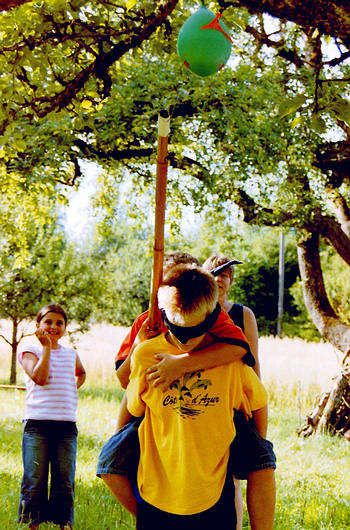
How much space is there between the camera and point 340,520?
4344 millimetres

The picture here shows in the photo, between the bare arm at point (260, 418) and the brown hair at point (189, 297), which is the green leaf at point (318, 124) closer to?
the brown hair at point (189, 297)

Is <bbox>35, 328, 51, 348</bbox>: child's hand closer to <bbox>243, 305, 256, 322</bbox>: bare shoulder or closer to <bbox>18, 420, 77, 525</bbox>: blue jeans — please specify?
<bbox>18, 420, 77, 525</bbox>: blue jeans

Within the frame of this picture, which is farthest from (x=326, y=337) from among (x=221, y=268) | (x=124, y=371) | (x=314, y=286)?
(x=124, y=371)

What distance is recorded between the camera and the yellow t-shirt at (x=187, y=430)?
190cm

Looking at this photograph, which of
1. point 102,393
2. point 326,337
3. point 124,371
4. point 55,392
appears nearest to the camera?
point 124,371

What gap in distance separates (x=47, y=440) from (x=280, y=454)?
159 inches

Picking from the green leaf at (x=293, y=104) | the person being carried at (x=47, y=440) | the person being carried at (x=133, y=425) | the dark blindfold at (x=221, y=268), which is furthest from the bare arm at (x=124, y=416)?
the green leaf at (x=293, y=104)

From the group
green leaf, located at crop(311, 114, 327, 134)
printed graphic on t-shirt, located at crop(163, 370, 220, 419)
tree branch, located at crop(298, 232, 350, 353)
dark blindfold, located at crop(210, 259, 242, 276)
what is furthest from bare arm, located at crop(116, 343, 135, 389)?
tree branch, located at crop(298, 232, 350, 353)

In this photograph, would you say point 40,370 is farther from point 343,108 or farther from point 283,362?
point 283,362

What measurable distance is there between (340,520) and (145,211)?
7632 millimetres

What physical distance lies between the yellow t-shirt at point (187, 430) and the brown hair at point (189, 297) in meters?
0.20

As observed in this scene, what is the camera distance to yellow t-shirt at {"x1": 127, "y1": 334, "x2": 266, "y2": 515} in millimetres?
1896

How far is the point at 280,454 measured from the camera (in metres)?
6.73

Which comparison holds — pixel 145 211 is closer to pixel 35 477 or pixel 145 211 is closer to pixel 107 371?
pixel 107 371
